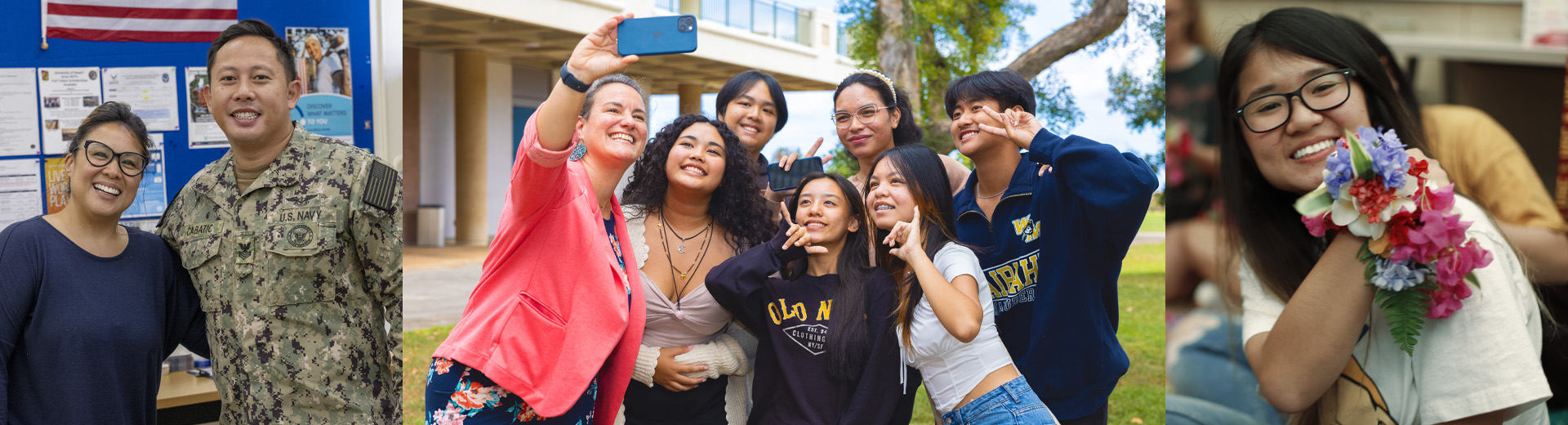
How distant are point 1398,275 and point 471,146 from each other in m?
3.79

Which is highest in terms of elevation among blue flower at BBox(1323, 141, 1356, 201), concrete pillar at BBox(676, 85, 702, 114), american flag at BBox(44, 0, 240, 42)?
american flag at BBox(44, 0, 240, 42)

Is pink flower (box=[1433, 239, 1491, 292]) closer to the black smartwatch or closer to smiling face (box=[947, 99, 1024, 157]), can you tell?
smiling face (box=[947, 99, 1024, 157])

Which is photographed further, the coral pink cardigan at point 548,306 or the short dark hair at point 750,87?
the short dark hair at point 750,87

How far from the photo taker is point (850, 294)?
3.13 metres

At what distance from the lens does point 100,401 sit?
300 centimetres

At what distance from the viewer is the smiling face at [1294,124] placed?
2.84 meters

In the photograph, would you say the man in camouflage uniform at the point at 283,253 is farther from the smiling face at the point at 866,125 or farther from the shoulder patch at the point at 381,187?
the smiling face at the point at 866,125

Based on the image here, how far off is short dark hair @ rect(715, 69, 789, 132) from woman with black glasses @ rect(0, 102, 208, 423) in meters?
1.98

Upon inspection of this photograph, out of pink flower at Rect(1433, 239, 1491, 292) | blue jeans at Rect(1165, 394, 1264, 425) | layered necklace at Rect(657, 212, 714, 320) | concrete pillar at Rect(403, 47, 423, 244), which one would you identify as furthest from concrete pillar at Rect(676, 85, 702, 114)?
concrete pillar at Rect(403, 47, 423, 244)

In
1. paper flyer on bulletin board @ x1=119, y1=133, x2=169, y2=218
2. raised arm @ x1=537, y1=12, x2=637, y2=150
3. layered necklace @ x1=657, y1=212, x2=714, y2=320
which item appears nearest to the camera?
raised arm @ x1=537, y1=12, x2=637, y2=150

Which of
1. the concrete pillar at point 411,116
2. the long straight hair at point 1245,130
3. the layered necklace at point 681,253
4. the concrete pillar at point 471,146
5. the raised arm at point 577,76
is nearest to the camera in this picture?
the raised arm at point 577,76

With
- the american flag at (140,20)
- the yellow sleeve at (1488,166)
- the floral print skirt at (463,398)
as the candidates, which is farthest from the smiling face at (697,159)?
the yellow sleeve at (1488,166)

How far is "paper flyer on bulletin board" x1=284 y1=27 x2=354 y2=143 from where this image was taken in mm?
3484

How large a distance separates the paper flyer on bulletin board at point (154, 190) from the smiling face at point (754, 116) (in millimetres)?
2142
